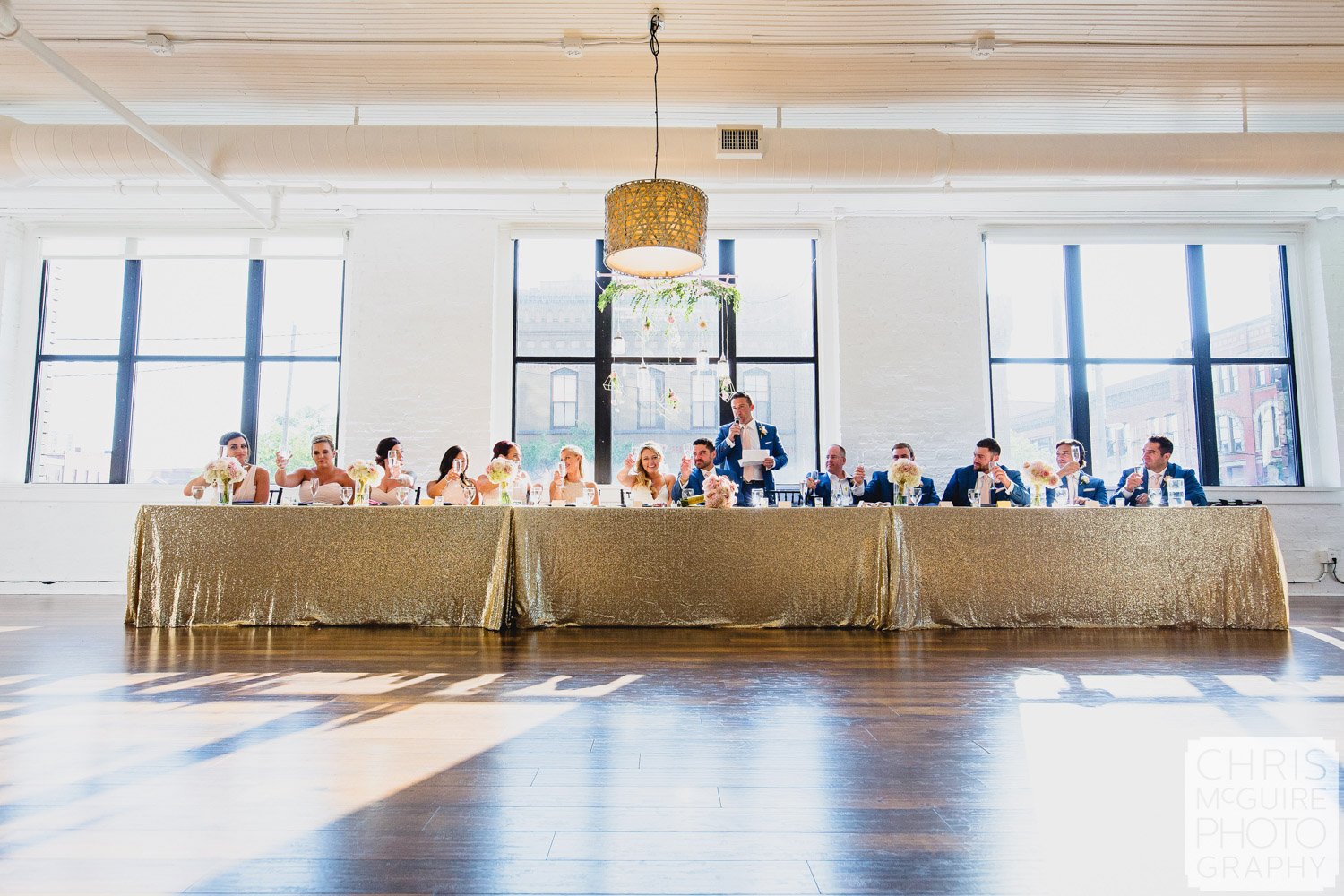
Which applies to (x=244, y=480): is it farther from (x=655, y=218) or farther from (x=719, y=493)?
(x=655, y=218)

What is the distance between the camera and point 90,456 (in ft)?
25.3

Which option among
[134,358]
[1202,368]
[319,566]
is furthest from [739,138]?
[134,358]

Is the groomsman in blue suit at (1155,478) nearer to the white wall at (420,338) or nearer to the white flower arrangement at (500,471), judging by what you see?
the white flower arrangement at (500,471)

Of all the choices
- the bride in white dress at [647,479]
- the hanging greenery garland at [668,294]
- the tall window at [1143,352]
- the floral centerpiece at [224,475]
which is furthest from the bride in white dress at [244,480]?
the tall window at [1143,352]

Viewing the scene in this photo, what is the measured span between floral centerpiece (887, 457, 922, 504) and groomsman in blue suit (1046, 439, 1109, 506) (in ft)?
3.32

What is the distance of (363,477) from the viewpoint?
466cm

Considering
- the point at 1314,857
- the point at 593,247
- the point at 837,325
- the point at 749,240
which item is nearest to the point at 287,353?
the point at 593,247

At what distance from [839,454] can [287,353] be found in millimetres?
5410

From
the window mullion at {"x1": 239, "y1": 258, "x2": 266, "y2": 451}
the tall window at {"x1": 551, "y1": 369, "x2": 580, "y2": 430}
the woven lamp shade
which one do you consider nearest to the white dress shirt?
the woven lamp shade

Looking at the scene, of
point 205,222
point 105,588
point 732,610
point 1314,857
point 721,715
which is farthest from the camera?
point 205,222

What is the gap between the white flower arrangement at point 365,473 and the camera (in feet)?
15.2

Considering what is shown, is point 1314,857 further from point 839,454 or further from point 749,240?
point 749,240

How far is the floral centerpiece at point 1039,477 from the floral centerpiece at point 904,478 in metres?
0.62

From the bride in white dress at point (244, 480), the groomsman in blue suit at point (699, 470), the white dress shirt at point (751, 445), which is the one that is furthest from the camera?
the white dress shirt at point (751, 445)
